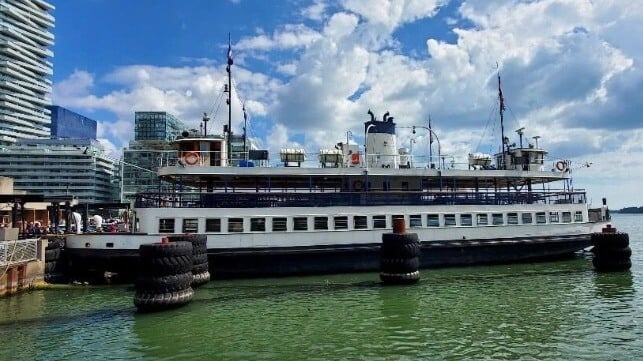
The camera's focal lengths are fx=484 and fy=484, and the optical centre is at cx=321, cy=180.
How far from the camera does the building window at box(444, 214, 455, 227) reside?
25.5 metres

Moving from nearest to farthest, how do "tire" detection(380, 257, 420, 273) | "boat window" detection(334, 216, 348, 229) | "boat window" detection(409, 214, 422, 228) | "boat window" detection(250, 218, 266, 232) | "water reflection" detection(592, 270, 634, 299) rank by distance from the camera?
"water reflection" detection(592, 270, 634, 299), "tire" detection(380, 257, 420, 273), "boat window" detection(250, 218, 266, 232), "boat window" detection(334, 216, 348, 229), "boat window" detection(409, 214, 422, 228)

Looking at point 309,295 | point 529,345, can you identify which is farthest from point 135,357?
point 529,345

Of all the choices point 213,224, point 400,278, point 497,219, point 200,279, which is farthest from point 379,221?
point 200,279

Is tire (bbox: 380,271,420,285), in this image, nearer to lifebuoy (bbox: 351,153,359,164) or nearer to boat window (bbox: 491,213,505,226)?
lifebuoy (bbox: 351,153,359,164)

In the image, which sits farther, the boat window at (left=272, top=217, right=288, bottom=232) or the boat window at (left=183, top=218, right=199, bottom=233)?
the boat window at (left=272, top=217, right=288, bottom=232)

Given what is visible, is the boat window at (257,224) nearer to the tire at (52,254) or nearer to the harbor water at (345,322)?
the harbor water at (345,322)

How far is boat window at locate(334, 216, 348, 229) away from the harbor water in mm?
3934

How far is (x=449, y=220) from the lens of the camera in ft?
83.9

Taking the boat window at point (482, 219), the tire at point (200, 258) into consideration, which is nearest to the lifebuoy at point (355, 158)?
the boat window at point (482, 219)

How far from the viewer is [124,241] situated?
21.7m

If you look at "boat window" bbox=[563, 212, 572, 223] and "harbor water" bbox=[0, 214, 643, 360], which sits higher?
"boat window" bbox=[563, 212, 572, 223]

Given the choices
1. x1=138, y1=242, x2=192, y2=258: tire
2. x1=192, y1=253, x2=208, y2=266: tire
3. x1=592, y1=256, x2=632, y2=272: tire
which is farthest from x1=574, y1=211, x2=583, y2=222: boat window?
x1=138, y1=242, x2=192, y2=258: tire

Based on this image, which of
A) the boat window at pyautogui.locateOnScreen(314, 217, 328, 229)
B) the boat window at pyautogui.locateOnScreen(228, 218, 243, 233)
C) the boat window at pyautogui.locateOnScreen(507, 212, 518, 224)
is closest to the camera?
the boat window at pyautogui.locateOnScreen(228, 218, 243, 233)

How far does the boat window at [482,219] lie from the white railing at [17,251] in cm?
2136
